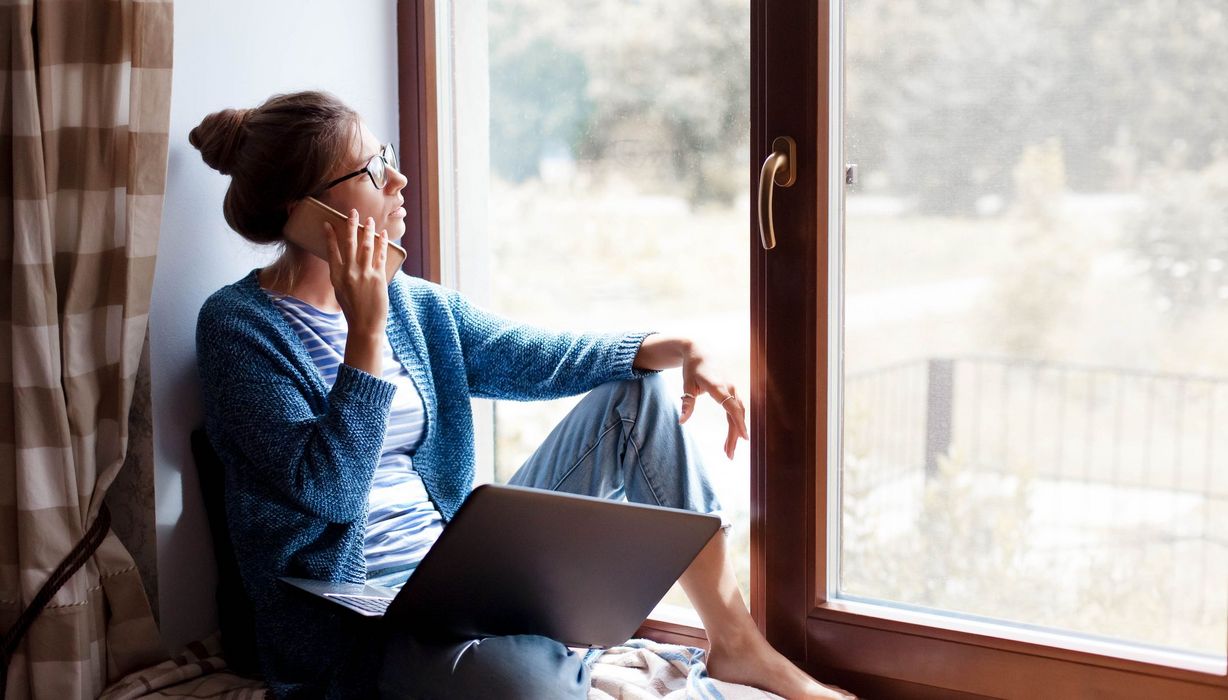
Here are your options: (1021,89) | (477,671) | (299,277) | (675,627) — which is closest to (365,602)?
(477,671)

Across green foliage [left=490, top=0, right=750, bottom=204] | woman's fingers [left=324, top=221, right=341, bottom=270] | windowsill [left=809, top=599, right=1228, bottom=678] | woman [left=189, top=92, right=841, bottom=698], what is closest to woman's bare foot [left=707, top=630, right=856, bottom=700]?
woman [left=189, top=92, right=841, bottom=698]

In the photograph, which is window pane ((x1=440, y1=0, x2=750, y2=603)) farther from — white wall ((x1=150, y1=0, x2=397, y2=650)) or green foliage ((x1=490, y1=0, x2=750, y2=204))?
white wall ((x1=150, y1=0, x2=397, y2=650))

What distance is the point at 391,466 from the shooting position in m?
1.62

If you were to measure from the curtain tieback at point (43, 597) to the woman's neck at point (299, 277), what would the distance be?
1.45 ft

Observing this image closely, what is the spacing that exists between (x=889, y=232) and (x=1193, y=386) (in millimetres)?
456

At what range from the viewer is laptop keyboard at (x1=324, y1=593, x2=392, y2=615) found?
1.33 m

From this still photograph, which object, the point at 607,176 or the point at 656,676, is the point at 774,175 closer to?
the point at 607,176

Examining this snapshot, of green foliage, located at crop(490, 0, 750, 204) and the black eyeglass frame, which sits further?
green foliage, located at crop(490, 0, 750, 204)

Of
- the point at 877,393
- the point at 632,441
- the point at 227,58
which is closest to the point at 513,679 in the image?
the point at 632,441

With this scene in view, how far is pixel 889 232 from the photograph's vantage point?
1.57 metres

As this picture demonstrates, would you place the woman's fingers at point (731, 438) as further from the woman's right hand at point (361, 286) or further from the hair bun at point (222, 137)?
the hair bun at point (222, 137)

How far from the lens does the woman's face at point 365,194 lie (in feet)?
5.04

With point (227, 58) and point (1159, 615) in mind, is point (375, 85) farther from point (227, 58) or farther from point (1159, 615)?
point (1159, 615)

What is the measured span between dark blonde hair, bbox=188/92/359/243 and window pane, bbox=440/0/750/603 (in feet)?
1.30
